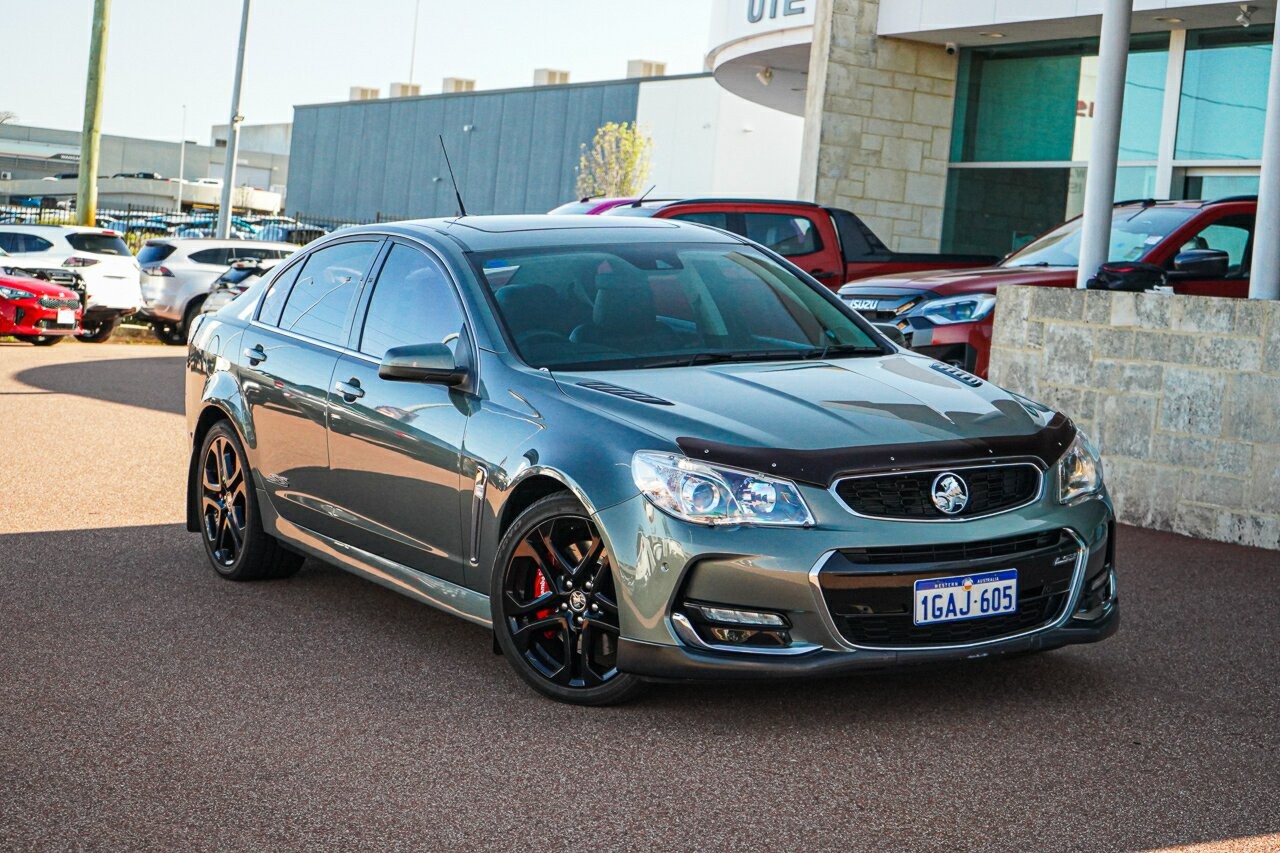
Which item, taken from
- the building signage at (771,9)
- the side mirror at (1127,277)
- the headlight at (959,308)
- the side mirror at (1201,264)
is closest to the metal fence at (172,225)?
the building signage at (771,9)

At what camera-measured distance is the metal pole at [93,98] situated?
28.6m

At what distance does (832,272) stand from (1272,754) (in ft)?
35.1

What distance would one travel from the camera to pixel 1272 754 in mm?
4969

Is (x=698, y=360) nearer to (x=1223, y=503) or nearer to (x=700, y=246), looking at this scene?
(x=700, y=246)

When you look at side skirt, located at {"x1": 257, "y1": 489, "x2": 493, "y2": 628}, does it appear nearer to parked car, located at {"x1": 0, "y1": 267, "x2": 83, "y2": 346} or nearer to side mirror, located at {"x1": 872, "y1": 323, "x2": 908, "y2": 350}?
side mirror, located at {"x1": 872, "y1": 323, "x2": 908, "y2": 350}

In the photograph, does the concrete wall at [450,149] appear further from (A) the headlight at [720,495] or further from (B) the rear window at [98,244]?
(A) the headlight at [720,495]

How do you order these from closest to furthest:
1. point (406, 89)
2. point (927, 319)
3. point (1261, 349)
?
point (1261, 349), point (927, 319), point (406, 89)

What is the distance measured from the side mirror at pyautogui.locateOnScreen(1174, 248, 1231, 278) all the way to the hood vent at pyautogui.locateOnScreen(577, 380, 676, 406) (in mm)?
6849

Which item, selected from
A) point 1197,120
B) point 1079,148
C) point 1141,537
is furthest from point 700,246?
point 1079,148

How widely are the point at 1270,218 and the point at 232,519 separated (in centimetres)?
607

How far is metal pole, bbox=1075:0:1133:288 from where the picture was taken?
10.8m

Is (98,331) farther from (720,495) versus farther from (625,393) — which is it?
(720,495)

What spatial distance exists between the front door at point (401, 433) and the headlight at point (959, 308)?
19.4 ft

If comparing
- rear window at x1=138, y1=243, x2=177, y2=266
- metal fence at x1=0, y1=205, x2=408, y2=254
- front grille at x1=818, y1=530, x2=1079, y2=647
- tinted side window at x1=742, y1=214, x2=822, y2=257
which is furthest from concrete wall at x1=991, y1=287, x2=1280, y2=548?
metal fence at x1=0, y1=205, x2=408, y2=254
